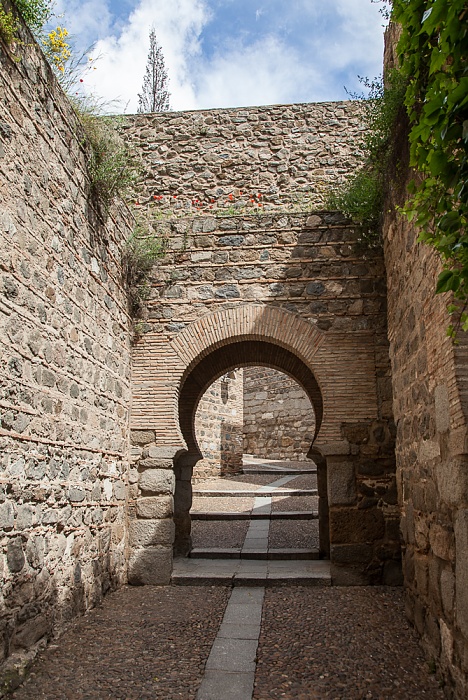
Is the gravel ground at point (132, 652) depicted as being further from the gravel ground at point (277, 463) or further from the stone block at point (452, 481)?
the gravel ground at point (277, 463)

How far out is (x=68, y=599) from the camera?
13.7 ft

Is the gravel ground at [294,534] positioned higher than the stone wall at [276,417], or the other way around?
the stone wall at [276,417]

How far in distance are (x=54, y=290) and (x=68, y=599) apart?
2284 mm

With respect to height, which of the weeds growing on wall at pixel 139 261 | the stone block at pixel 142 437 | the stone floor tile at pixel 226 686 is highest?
the weeds growing on wall at pixel 139 261

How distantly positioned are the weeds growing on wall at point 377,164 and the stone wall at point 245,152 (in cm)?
155

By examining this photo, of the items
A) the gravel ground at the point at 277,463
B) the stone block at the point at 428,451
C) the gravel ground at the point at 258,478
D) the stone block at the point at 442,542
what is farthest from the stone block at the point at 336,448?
the gravel ground at the point at 277,463

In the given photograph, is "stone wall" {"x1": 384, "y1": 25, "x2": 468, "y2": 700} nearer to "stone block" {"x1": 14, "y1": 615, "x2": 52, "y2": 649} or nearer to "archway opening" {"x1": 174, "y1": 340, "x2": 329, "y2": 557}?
"archway opening" {"x1": 174, "y1": 340, "x2": 329, "y2": 557}

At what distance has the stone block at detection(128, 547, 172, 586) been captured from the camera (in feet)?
18.5

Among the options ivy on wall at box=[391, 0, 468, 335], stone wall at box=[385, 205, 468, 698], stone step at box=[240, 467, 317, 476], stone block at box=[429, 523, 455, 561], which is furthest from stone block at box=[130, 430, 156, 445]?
stone step at box=[240, 467, 317, 476]

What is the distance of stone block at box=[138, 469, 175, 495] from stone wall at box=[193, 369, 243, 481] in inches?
276

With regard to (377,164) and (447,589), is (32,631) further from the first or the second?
(377,164)

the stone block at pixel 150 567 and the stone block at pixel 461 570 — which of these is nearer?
the stone block at pixel 461 570

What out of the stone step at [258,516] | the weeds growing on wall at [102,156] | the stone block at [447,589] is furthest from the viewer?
the stone step at [258,516]

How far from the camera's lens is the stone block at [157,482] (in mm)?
5820
